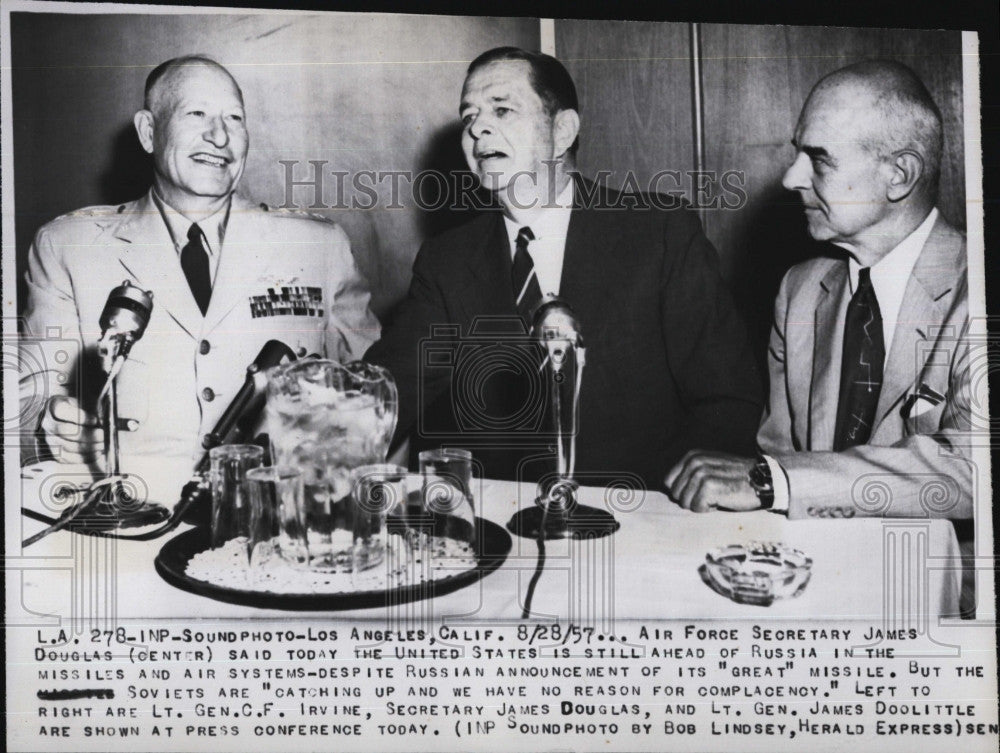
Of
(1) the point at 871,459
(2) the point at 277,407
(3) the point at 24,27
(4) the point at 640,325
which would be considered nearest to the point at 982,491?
(1) the point at 871,459

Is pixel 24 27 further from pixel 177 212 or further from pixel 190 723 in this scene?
pixel 190 723

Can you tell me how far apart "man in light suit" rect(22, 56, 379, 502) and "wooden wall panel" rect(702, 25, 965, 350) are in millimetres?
652

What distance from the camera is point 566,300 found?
1519mm

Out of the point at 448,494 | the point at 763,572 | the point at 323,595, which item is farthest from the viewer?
the point at 763,572

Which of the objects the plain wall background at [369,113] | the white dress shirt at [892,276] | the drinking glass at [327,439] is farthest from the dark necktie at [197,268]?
the white dress shirt at [892,276]

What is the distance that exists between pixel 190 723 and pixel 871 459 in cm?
121

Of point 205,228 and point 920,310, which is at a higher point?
point 205,228

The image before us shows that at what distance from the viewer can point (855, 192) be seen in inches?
60.6

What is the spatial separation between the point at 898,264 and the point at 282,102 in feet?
3.55

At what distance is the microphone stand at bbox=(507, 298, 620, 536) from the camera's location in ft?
4.86

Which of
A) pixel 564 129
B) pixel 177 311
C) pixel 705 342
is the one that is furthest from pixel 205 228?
pixel 705 342

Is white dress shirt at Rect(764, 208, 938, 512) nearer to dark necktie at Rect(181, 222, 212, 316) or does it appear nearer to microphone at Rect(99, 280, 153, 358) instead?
dark necktie at Rect(181, 222, 212, 316)

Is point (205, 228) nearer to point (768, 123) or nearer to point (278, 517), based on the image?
point (278, 517)
